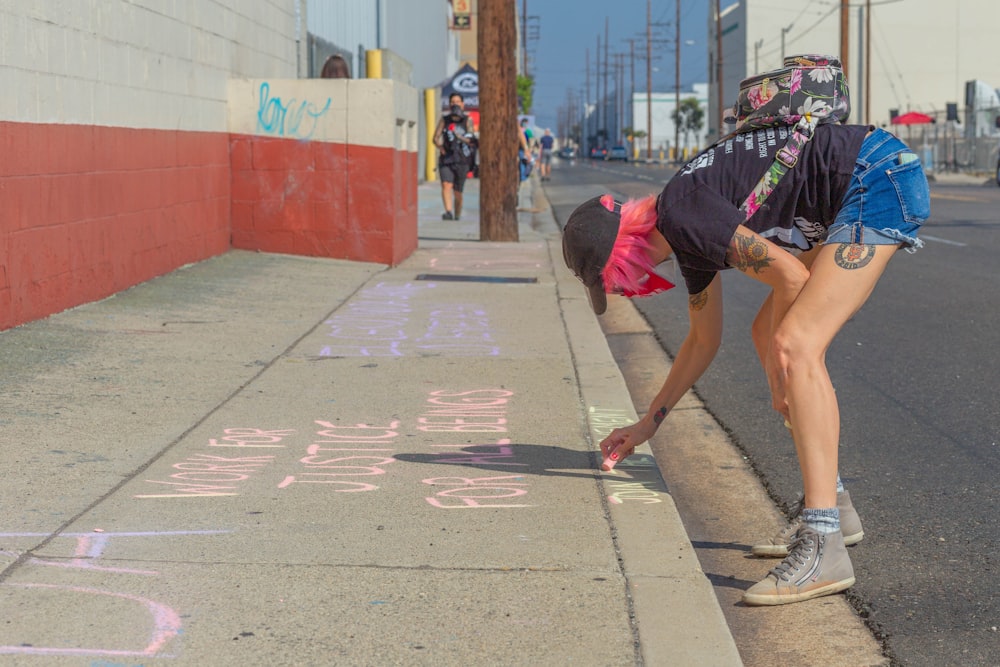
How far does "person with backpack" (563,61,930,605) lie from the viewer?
3.73 meters

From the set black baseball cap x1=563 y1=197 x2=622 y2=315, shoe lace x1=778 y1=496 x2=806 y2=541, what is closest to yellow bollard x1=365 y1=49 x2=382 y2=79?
shoe lace x1=778 y1=496 x2=806 y2=541

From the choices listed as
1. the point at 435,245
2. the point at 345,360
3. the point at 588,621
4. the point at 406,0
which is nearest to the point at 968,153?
the point at 406,0

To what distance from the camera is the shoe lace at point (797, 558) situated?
3758mm

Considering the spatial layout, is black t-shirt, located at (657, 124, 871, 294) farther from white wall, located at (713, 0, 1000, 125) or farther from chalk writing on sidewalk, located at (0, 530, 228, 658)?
white wall, located at (713, 0, 1000, 125)

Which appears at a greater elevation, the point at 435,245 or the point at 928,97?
the point at 928,97

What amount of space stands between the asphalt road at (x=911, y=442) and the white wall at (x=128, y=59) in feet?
13.9

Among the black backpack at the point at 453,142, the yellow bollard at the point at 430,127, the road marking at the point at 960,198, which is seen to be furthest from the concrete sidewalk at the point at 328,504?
the yellow bollard at the point at 430,127

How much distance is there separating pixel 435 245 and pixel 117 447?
10.00 m

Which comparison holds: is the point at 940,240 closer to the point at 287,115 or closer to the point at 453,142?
the point at 453,142

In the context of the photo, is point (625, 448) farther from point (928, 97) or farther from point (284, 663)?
point (928, 97)

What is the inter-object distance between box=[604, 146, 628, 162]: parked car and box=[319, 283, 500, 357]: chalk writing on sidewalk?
109m

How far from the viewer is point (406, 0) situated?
112ft

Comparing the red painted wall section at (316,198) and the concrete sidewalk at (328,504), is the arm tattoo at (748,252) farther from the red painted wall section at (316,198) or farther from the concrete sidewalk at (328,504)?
the red painted wall section at (316,198)

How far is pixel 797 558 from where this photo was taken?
12.4ft
